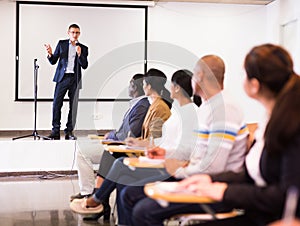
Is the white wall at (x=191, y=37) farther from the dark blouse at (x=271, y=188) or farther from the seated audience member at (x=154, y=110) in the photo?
the dark blouse at (x=271, y=188)

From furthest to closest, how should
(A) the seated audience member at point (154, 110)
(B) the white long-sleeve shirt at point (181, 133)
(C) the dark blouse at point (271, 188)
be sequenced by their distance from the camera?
(A) the seated audience member at point (154, 110) < (B) the white long-sleeve shirt at point (181, 133) < (C) the dark blouse at point (271, 188)

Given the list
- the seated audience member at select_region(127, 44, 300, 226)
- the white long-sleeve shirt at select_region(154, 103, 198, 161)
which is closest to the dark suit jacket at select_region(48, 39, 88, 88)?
the white long-sleeve shirt at select_region(154, 103, 198, 161)

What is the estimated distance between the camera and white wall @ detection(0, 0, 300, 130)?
Answer: 6809mm

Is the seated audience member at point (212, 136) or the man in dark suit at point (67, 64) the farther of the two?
the man in dark suit at point (67, 64)

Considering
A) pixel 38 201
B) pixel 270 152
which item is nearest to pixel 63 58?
pixel 38 201

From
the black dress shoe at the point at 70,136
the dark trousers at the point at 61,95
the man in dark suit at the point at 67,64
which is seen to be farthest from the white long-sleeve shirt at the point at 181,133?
the dark trousers at the point at 61,95

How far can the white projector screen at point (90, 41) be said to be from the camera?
6.73 m

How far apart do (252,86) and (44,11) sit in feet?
19.2

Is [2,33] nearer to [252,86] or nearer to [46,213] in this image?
[46,213]

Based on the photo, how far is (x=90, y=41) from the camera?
22.7ft

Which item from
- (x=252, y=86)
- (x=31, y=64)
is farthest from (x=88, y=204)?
(x=31, y=64)

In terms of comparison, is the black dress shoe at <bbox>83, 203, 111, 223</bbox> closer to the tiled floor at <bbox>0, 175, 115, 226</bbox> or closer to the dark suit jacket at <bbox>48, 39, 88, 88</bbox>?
the tiled floor at <bbox>0, 175, 115, 226</bbox>

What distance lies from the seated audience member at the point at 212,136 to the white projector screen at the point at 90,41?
190 inches

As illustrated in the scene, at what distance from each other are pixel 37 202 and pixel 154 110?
1567 mm
